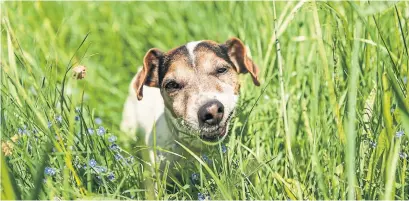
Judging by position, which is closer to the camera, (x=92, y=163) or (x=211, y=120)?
(x=92, y=163)

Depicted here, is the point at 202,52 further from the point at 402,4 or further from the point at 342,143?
the point at 402,4

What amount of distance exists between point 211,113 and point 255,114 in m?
0.64

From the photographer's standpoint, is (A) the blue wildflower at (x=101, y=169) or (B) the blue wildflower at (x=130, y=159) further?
(B) the blue wildflower at (x=130, y=159)

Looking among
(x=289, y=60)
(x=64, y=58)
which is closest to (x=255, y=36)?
(x=289, y=60)

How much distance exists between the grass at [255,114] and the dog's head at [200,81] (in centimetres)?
12

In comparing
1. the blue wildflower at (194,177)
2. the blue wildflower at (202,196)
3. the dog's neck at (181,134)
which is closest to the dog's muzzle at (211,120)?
the dog's neck at (181,134)

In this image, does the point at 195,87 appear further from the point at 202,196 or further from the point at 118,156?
the point at 202,196

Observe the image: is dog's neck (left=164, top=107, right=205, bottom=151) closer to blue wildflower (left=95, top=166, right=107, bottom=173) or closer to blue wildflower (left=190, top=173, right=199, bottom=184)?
blue wildflower (left=190, top=173, right=199, bottom=184)

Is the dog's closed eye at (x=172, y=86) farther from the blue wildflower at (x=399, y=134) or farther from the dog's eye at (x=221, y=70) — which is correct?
the blue wildflower at (x=399, y=134)

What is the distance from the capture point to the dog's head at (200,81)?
9.66 ft

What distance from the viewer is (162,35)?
5184 millimetres

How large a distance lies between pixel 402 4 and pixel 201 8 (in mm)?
1809

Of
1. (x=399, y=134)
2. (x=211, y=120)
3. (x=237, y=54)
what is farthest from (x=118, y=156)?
(x=399, y=134)

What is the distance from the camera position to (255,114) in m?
3.49
